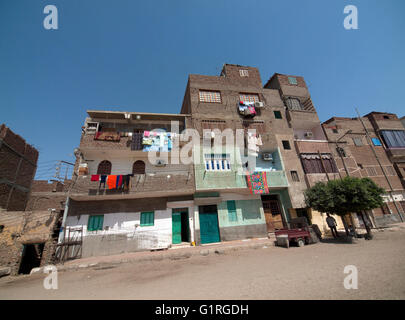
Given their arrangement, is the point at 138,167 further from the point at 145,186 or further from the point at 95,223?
the point at 95,223

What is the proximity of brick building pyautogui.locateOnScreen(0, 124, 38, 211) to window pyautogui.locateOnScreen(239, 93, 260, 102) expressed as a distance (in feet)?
74.2

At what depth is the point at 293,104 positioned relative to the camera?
20.3 meters

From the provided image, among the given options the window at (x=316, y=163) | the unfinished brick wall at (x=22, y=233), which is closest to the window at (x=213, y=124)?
the window at (x=316, y=163)

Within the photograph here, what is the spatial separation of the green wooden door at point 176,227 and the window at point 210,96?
11.7 meters

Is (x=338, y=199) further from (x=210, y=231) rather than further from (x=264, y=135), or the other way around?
(x=210, y=231)

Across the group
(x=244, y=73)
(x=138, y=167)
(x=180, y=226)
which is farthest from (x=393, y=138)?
(x=138, y=167)

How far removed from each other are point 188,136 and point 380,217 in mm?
21047

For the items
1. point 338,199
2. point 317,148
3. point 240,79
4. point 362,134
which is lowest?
point 338,199

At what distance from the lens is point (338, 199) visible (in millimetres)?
11766

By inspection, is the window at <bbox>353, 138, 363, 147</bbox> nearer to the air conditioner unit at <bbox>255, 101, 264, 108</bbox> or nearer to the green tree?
the green tree

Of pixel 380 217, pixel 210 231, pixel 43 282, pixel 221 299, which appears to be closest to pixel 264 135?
pixel 210 231

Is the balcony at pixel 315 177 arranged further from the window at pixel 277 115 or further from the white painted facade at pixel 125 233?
the white painted facade at pixel 125 233

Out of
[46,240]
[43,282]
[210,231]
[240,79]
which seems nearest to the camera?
[43,282]
